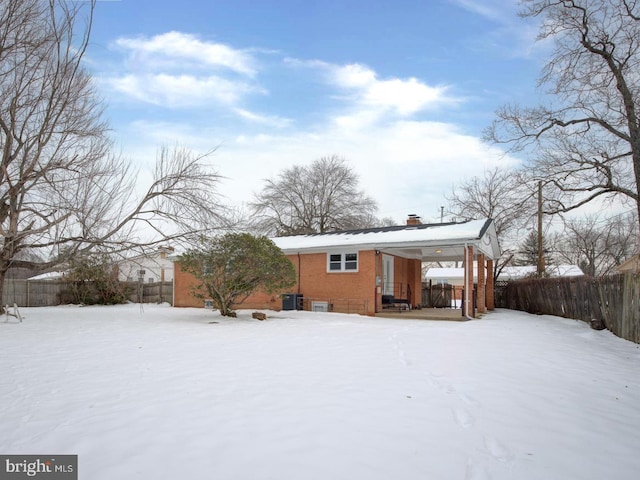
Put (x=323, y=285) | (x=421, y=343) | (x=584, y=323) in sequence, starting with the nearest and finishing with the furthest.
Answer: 1. (x=421, y=343)
2. (x=584, y=323)
3. (x=323, y=285)

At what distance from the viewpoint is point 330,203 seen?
38719 millimetres

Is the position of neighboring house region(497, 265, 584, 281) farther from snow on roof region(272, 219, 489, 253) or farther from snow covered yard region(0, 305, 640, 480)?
snow covered yard region(0, 305, 640, 480)

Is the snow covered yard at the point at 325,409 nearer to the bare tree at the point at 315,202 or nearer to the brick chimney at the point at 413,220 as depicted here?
the brick chimney at the point at 413,220

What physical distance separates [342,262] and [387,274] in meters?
2.96

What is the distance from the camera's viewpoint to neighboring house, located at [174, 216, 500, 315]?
54.8 feet

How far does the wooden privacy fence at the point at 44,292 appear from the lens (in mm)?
23156

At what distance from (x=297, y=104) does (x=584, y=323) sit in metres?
11.6

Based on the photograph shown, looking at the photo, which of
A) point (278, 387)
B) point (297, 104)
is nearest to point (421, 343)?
point (278, 387)

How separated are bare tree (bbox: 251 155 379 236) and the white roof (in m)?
16.6

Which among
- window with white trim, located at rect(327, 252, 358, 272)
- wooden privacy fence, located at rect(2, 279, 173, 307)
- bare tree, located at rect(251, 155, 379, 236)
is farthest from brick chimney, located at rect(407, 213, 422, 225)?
bare tree, located at rect(251, 155, 379, 236)

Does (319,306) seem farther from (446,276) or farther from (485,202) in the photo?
(446,276)

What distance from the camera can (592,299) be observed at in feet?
44.3

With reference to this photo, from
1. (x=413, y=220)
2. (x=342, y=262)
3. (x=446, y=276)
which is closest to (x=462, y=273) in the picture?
(x=446, y=276)

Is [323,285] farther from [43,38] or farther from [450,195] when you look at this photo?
[450,195]
